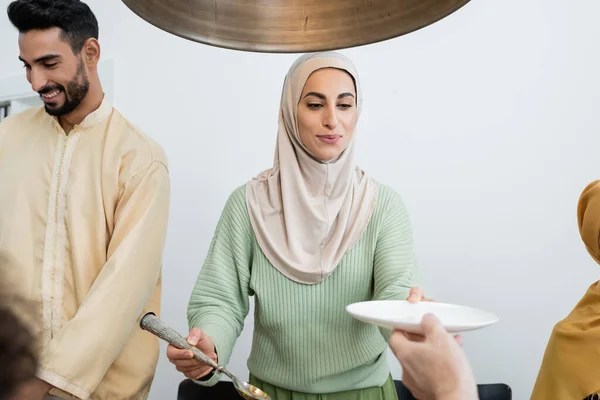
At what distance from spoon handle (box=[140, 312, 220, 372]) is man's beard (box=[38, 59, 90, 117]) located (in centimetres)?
58

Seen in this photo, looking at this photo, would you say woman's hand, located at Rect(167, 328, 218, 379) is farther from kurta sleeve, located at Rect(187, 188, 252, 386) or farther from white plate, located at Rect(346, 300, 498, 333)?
white plate, located at Rect(346, 300, 498, 333)

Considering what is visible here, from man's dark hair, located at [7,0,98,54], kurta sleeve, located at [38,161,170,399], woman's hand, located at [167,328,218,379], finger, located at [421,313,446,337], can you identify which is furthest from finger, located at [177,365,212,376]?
man's dark hair, located at [7,0,98,54]

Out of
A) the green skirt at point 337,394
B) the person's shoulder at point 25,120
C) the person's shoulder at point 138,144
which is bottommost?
the green skirt at point 337,394

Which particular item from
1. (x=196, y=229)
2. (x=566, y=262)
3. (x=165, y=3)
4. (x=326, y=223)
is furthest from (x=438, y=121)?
(x=165, y=3)

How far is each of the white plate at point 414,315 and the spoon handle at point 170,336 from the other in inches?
12.8

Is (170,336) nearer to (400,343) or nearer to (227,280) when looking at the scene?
(227,280)

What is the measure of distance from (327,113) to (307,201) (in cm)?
19

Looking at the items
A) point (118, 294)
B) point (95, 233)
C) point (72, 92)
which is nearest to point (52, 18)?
point (72, 92)

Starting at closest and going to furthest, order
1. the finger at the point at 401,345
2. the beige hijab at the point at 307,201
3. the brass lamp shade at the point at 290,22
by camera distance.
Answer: the brass lamp shade at the point at 290,22
the finger at the point at 401,345
the beige hijab at the point at 307,201

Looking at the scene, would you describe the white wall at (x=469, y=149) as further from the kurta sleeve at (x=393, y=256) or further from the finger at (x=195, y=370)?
the finger at (x=195, y=370)

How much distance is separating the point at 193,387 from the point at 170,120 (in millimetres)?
870

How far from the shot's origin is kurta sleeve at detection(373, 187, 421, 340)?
117 centimetres

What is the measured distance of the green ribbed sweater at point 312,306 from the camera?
1.23 m

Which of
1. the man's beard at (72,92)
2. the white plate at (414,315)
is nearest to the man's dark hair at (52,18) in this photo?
the man's beard at (72,92)
